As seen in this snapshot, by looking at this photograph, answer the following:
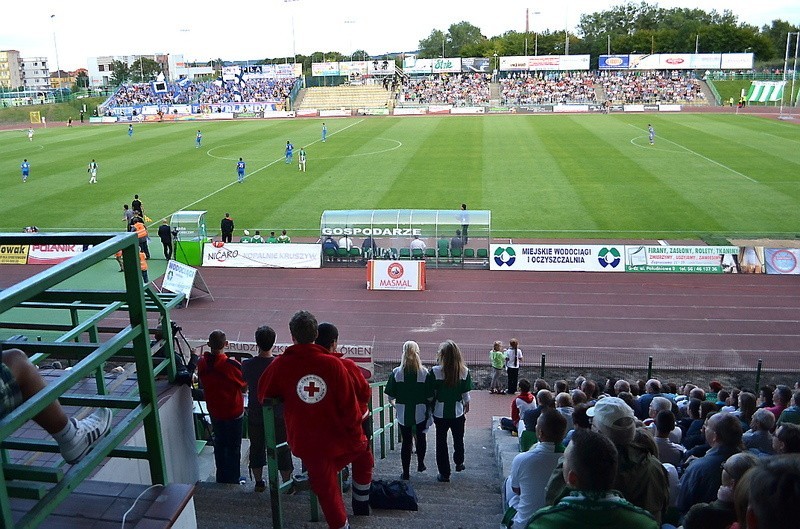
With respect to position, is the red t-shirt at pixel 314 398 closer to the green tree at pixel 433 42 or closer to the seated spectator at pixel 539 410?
the seated spectator at pixel 539 410

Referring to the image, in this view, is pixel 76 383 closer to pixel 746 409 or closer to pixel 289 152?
pixel 746 409

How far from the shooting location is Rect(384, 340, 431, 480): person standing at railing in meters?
7.61

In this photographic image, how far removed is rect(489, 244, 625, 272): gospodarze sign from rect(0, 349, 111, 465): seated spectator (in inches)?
781

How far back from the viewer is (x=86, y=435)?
359cm

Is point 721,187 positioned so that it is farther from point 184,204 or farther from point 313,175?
point 184,204

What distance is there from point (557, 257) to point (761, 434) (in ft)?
53.0

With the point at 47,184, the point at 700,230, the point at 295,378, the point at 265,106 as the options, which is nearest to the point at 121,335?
the point at 295,378

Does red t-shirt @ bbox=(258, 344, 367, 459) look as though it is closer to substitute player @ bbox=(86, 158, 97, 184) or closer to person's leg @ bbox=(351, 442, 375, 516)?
person's leg @ bbox=(351, 442, 375, 516)

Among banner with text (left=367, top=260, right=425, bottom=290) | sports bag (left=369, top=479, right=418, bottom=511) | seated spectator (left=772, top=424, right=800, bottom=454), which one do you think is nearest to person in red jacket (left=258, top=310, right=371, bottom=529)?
sports bag (left=369, top=479, right=418, bottom=511)

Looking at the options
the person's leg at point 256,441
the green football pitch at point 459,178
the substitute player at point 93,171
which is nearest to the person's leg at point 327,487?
the person's leg at point 256,441

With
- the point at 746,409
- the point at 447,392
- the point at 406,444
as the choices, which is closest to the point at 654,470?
the point at 447,392

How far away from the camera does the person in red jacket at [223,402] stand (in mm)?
6527

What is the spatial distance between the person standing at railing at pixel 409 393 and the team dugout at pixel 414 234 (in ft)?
51.7

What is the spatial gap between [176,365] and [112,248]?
2553mm
